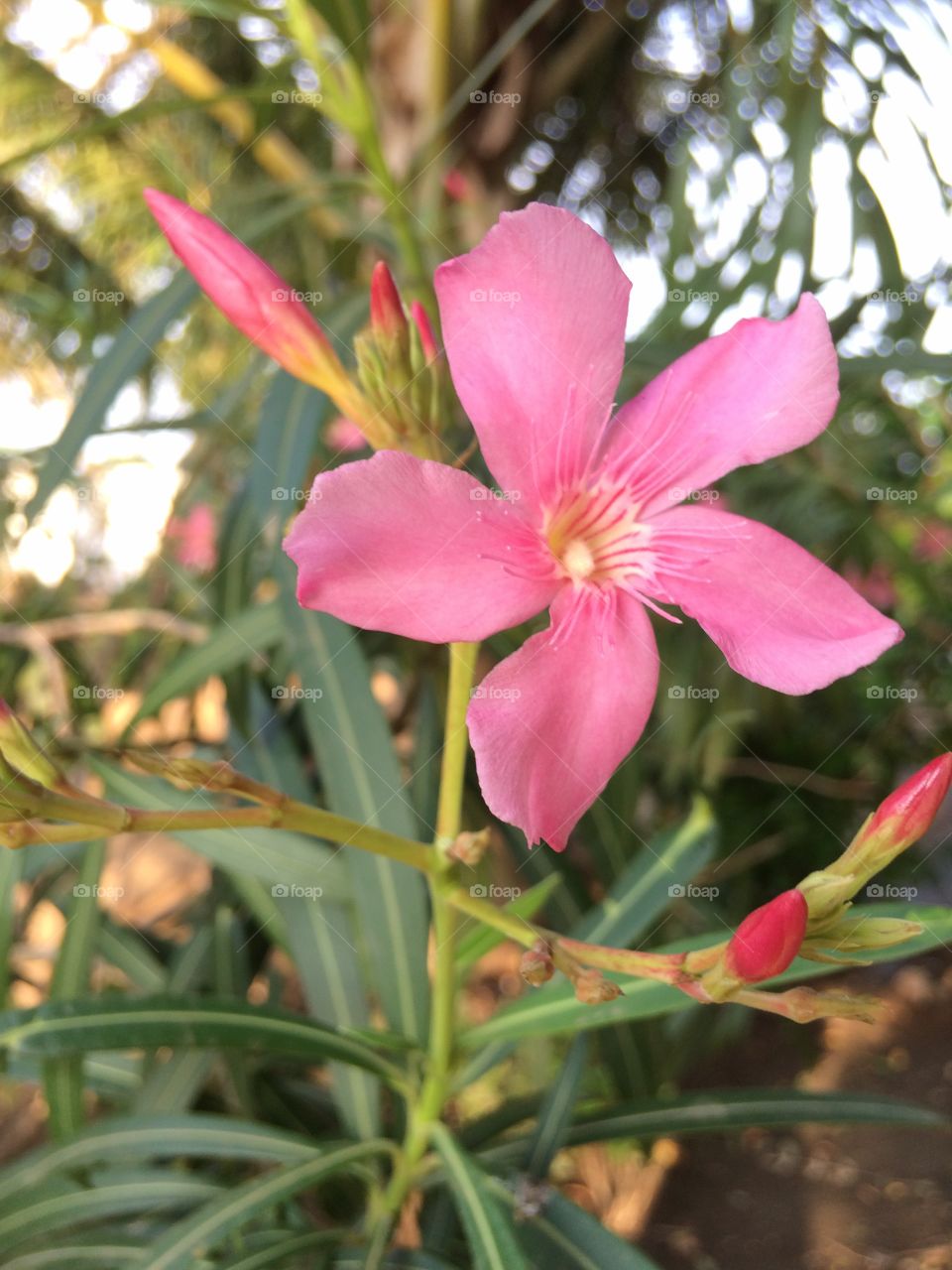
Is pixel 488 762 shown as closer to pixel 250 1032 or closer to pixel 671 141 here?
pixel 250 1032

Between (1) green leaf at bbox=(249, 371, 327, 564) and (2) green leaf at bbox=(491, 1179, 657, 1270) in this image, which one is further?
(1) green leaf at bbox=(249, 371, 327, 564)

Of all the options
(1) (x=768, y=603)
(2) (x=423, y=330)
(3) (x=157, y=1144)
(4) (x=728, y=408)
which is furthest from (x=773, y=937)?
(3) (x=157, y=1144)

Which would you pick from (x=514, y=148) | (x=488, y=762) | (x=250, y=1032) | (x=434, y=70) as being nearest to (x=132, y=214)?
(x=514, y=148)

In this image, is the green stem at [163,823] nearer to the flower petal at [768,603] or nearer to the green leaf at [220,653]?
the flower petal at [768,603]

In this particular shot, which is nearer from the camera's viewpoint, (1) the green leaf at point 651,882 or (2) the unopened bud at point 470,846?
(2) the unopened bud at point 470,846

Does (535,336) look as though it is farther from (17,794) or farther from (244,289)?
(17,794)

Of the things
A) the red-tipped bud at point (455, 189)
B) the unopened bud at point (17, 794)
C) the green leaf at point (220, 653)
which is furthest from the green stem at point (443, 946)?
the red-tipped bud at point (455, 189)

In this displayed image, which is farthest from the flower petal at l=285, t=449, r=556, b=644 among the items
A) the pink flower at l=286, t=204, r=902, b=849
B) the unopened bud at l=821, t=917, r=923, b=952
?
the unopened bud at l=821, t=917, r=923, b=952

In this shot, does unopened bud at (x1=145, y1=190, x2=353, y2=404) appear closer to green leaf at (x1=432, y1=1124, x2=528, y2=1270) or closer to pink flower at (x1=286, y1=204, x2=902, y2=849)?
pink flower at (x1=286, y1=204, x2=902, y2=849)
